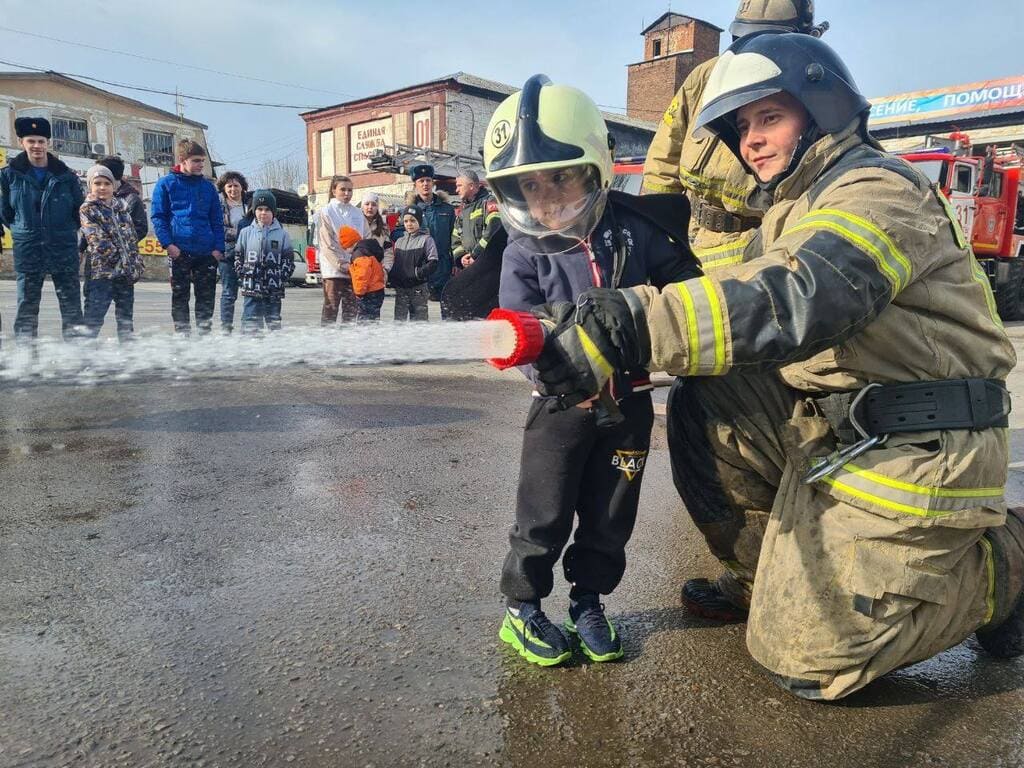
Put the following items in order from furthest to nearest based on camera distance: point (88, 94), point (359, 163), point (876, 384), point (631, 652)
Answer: point (359, 163), point (88, 94), point (631, 652), point (876, 384)

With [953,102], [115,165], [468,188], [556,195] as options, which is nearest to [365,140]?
[953,102]

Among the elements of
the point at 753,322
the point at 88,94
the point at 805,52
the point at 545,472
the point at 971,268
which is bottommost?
the point at 545,472

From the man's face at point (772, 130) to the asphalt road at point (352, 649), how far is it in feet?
4.77

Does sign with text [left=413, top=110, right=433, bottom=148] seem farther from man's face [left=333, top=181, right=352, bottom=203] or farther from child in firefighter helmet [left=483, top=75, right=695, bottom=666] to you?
child in firefighter helmet [left=483, top=75, right=695, bottom=666]

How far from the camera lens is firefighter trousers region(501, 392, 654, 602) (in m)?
2.27

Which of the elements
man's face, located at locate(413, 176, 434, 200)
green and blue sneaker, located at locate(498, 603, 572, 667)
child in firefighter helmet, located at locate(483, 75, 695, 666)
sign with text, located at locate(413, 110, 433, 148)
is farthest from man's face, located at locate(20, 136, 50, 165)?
sign with text, located at locate(413, 110, 433, 148)

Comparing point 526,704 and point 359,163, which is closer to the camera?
point 526,704

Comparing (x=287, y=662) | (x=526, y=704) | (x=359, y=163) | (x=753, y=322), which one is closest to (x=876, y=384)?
(x=753, y=322)

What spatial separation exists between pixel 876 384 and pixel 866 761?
35.8 inches

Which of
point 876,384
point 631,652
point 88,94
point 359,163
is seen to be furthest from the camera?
point 359,163

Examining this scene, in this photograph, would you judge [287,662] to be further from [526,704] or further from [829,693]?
[829,693]

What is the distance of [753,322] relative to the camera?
5.43ft

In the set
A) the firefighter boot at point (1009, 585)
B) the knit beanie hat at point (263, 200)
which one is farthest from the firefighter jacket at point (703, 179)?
the knit beanie hat at point (263, 200)

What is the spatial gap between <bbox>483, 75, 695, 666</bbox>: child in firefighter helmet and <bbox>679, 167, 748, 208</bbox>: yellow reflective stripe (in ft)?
3.77
